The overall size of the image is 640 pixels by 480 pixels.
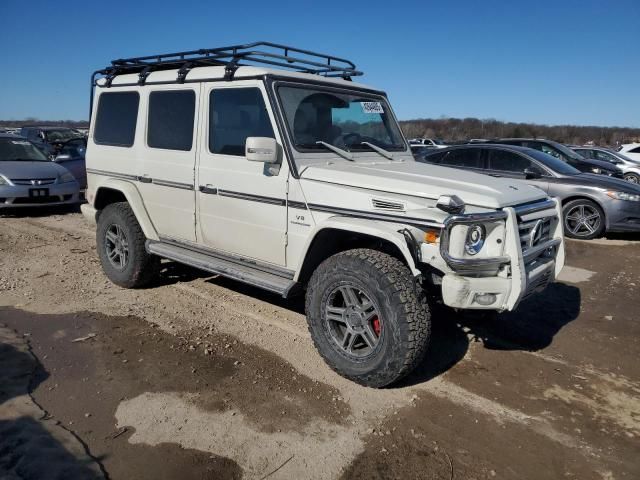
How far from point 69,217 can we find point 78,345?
256 inches

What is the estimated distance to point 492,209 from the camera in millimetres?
3291

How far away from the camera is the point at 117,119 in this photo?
5473 millimetres

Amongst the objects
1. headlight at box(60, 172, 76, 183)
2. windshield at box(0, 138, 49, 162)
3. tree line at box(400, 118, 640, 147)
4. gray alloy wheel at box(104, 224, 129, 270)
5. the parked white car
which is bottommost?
gray alloy wheel at box(104, 224, 129, 270)

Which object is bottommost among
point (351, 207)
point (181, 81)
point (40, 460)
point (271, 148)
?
point (40, 460)

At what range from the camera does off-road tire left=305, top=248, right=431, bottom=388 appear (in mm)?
3270

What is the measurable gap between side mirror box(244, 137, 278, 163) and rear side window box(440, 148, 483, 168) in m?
6.51

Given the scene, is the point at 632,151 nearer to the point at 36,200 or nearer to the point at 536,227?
the point at 536,227

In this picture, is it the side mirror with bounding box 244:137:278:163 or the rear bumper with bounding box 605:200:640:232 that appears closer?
the side mirror with bounding box 244:137:278:163

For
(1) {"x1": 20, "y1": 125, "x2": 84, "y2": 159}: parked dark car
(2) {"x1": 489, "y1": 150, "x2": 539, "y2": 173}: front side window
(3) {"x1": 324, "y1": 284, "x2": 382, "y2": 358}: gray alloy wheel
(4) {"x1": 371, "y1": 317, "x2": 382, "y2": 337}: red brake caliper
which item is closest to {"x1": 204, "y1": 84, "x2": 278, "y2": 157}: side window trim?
(3) {"x1": 324, "y1": 284, "x2": 382, "y2": 358}: gray alloy wheel

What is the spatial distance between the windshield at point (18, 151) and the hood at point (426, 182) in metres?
9.04

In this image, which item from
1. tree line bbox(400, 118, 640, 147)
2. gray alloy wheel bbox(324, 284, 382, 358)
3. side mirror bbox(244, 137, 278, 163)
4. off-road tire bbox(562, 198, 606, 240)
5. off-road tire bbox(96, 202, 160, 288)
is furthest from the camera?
tree line bbox(400, 118, 640, 147)

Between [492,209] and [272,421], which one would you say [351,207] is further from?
[272,421]

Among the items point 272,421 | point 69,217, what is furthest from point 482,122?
point 272,421

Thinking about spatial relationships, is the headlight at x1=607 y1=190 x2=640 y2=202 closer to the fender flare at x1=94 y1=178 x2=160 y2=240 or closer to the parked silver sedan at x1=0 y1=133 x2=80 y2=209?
the fender flare at x1=94 y1=178 x2=160 y2=240
